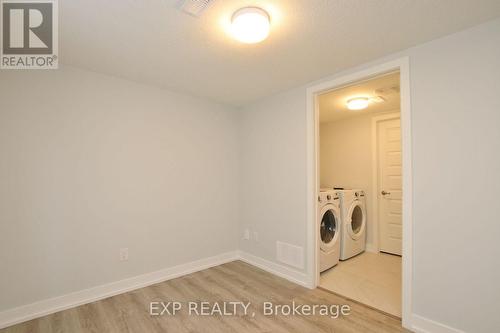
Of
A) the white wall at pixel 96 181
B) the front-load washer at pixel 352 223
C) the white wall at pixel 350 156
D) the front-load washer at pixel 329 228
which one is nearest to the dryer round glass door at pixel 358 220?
the front-load washer at pixel 352 223

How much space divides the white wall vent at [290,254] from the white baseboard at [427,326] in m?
1.08

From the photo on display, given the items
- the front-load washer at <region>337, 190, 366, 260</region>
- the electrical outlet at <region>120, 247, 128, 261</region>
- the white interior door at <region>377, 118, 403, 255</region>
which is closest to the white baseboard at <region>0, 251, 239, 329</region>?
the electrical outlet at <region>120, 247, 128, 261</region>

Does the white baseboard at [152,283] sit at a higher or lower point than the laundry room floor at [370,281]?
higher

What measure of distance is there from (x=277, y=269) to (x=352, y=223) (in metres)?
1.56

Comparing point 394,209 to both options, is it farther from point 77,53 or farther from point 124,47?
point 77,53

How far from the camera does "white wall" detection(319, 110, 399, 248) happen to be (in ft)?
12.9

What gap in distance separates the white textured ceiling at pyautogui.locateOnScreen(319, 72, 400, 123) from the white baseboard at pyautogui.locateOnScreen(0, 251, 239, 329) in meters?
2.71

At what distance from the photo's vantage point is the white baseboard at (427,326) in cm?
167

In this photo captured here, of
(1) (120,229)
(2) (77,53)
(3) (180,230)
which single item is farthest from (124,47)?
(3) (180,230)

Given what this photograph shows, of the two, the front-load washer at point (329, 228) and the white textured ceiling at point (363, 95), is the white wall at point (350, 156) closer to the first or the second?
the white textured ceiling at point (363, 95)

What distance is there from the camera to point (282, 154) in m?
A: 2.90

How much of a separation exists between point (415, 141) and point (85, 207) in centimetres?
300

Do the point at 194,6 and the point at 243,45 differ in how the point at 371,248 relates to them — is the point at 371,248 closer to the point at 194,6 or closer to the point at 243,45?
the point at 243,45

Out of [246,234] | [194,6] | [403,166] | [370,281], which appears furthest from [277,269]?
[194,6]
